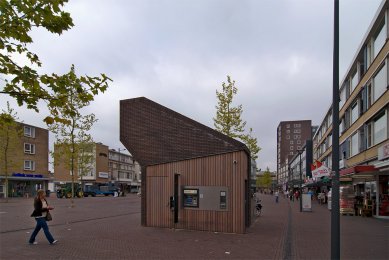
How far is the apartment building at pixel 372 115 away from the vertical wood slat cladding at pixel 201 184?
995 cm

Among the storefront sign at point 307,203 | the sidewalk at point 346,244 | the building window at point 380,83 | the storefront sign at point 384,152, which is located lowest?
the storefront sign at point 307,203

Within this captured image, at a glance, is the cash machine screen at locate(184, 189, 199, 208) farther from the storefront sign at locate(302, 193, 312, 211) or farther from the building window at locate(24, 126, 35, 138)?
the building window at locate(24, 126, 35, 138)

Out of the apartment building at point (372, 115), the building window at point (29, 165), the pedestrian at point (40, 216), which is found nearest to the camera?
the pedestrian at point (40, 216)

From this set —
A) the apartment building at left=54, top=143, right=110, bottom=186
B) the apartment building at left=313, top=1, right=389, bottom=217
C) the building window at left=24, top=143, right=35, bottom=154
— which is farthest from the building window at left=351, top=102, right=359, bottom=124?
the apartment building at left=54, top=143, right=110, bottom=186

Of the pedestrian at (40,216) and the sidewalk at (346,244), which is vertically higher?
the pedestrian at (40,216)

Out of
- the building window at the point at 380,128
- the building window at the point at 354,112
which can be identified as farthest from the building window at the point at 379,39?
the building window at the point at 354,112

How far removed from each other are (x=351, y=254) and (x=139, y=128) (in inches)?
396

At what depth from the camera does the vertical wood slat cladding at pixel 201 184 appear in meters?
15.5

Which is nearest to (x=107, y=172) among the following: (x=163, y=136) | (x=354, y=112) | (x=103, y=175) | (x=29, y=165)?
(x=103, y=175)

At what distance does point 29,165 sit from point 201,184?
51040mm

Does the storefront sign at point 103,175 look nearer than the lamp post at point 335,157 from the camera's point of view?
No

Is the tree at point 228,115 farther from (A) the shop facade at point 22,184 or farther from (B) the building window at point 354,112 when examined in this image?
(A) the shop facade at point 22,184

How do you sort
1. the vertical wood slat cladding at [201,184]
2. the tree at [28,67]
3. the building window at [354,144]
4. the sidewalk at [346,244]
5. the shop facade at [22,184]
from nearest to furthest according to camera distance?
the tree at [28,67], the sidewalk at [346,244], the vertical wood slat cladding at [201,184], the building window at [354,144], the shop facade at [22,184]

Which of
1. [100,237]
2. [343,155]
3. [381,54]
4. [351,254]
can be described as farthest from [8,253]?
[343,155]
